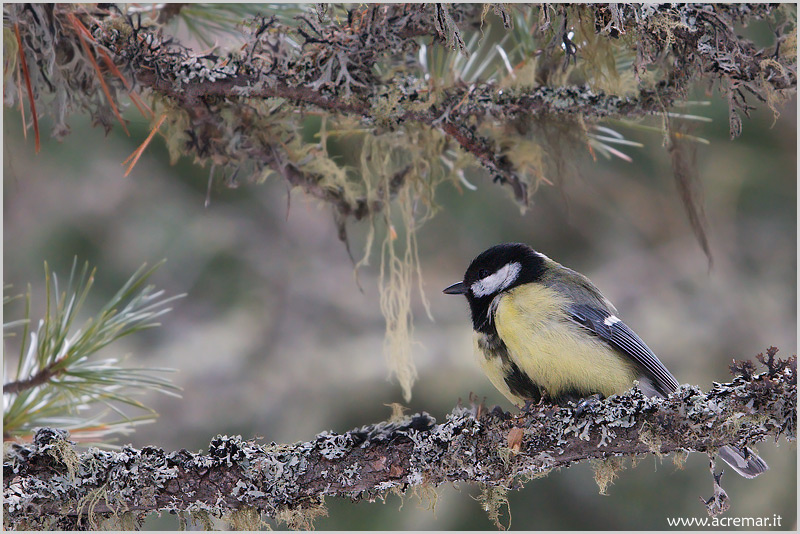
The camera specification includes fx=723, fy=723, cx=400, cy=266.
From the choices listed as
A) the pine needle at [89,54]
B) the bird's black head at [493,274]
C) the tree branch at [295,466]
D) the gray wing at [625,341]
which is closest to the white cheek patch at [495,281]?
the bird's black head at [493,274]

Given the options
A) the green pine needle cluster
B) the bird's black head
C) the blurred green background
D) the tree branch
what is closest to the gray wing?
the bird's black head

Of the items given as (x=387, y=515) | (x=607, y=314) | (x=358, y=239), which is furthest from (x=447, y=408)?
(x=607, y=314)

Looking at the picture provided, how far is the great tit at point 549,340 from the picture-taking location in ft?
4.26

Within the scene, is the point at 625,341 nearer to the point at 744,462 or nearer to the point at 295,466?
the point at 744,462

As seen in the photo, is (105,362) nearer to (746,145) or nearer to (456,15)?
(456,15)

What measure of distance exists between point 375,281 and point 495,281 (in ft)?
6.20

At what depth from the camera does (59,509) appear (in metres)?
1.10

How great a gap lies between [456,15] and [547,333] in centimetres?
58

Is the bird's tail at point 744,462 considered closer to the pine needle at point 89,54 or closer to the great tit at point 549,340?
the great tit at point 549,340

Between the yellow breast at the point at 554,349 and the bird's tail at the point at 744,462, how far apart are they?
0.20 m

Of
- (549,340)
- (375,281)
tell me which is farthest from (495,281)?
(375,281)

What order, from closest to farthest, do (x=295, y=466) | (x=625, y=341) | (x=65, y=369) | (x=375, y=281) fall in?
(x=295, y=466)
(x=65, y=369)
(x=625, y=341)
(x=375, y=281)

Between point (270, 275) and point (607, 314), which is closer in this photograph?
point (607, 314)

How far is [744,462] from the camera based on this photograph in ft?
4.15
